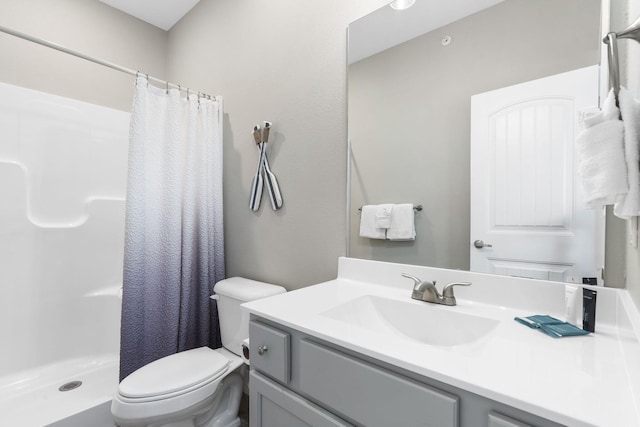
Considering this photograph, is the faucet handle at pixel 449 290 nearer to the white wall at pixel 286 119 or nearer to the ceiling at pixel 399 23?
the white wall at pixel 286 119

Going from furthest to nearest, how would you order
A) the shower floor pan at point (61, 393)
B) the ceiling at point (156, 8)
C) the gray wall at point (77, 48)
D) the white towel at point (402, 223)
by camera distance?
the ceiling at point (156, 8), the gray wall at point (77, 48), the shower floor pan at point (61, 393), the white towel at point (402, 223)

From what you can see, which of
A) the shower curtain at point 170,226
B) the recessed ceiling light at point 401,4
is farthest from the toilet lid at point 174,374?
the recessed ceiling light at point 401,4

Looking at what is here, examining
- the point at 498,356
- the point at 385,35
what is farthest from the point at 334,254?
the point at 385,35

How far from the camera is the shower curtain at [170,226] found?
1540 mm

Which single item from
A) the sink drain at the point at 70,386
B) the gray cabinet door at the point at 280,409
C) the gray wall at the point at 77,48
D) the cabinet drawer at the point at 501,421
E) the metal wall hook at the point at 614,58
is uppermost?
the gray wall at the point at 77,48

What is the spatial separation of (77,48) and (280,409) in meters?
2.57

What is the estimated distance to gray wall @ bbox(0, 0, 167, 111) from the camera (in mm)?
1852

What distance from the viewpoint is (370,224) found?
4.40 feet

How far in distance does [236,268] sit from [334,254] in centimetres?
79

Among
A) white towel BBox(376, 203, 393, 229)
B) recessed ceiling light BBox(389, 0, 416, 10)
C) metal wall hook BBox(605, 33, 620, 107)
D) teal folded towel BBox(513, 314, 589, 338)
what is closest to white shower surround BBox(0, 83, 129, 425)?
white towel BBox(376, 203, 393, 229)

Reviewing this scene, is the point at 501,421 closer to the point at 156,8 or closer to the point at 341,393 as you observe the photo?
the point at 341,393

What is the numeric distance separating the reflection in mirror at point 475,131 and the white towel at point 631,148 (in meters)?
0.39

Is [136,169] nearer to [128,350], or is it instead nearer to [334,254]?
[128,350]

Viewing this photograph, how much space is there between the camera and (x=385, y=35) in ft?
4.21
